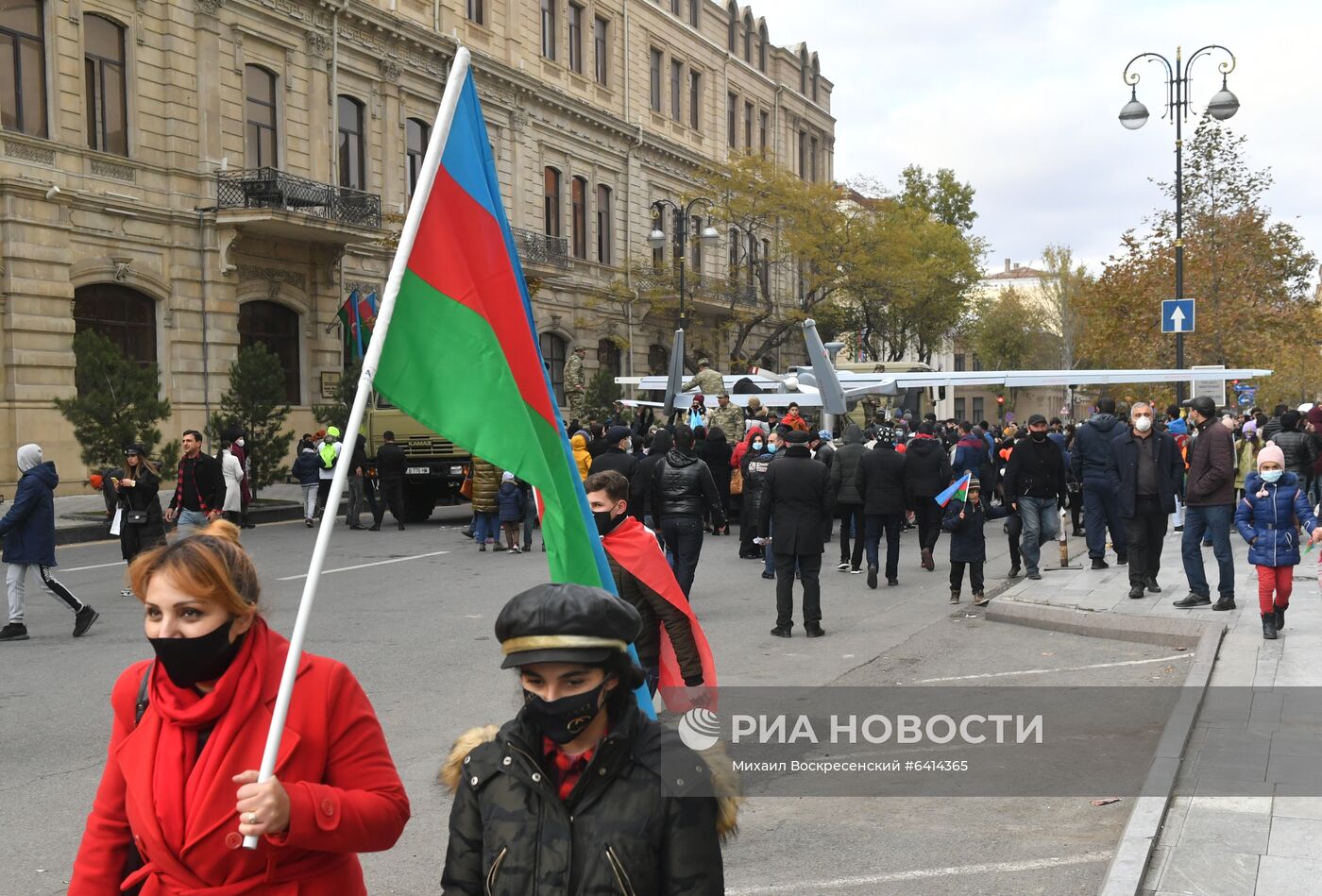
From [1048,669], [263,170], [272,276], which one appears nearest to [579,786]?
[1048,669]

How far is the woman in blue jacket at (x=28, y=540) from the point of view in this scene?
35.2 feet

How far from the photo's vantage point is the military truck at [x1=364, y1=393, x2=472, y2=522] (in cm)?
2166

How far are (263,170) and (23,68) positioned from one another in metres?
5.19

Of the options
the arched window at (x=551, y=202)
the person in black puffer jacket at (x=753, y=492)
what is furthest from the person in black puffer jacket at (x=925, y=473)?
the arched window at (x=551, y=202)

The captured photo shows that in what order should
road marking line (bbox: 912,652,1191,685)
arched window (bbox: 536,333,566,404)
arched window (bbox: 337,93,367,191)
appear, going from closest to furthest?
road marking line (bbox: 912,652,1191,685) < arched window (bbox: 337,93,367,191) < arched window (bbox: 536,333,566,404)

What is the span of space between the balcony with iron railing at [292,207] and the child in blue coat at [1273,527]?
2177 centimetres

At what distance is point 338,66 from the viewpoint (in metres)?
31.3

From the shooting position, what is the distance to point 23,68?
77.0 feet

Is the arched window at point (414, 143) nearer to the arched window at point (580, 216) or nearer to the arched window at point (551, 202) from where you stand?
the arched window at point (551, 202)

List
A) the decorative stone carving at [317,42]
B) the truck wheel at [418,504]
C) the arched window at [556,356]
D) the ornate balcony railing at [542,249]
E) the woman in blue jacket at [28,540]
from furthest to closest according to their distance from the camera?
the arched window at [556,356] < the ornate balcony railing at [542,249] < the decorative stone carving at [317,42] < the truck wheel at [418,504] < the woman in blue jacket at [28,540]

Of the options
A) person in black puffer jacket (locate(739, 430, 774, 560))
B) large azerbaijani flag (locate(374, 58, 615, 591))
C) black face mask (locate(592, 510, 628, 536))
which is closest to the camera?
large azerbaijani flag (locate(374, 58, 615, 591))

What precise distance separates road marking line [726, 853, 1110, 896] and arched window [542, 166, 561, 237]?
3589cm

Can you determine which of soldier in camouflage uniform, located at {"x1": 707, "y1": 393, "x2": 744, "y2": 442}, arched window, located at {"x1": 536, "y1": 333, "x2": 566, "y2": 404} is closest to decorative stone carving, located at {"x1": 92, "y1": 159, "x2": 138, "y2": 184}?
soldier in camouflage uniform, located at {"x1": 707, "y1": 393, "x2": 744, "y2": 442}

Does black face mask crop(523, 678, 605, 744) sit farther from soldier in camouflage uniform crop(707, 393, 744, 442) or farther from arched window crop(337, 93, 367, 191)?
arched window crop(337, 93, 367, 191)
